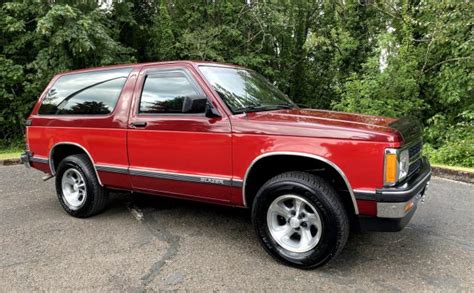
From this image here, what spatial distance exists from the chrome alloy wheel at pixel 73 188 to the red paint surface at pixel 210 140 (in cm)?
42

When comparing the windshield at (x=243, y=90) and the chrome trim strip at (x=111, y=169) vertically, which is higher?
the windshield at (x=243, y=90)

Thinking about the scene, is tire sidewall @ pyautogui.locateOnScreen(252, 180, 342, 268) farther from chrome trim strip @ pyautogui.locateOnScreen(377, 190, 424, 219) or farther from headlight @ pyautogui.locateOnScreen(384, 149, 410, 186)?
headlight @ pyautogui.locateOnScreen(384, 149, 410, 186)

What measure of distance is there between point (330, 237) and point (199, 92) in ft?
6.08

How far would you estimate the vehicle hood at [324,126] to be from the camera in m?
3.00

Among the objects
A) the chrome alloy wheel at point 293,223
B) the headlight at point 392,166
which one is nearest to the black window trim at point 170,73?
the chrome alloy wheel at point 293,223

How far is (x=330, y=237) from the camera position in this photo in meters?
3.14

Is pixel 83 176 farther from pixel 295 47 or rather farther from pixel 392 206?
pixel 295 47

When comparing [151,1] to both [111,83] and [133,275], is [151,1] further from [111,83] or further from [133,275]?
[133,275]

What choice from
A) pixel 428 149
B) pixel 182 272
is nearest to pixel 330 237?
pixel 182 272

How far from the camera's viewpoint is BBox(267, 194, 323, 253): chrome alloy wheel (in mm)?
3320

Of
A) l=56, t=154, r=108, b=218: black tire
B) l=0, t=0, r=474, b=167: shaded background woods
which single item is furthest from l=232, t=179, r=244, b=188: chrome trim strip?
l=0, t=0, r=474, b=167: shaded background woods

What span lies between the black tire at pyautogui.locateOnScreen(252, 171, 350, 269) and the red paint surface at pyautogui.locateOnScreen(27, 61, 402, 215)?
22cm

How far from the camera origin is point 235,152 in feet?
11.6

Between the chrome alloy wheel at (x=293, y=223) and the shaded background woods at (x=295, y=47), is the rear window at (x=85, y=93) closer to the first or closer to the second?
the chrome alloy wheel at (x=293, y=223)
